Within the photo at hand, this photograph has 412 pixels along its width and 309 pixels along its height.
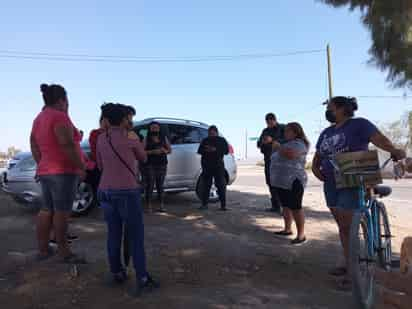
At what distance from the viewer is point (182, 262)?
4.52 m

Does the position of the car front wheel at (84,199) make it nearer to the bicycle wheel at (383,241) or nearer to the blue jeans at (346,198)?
the blue jeans at (346,198)

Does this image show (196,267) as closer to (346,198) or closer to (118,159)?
(118,159)

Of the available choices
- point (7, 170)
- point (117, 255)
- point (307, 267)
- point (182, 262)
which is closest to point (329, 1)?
point (307, 267)

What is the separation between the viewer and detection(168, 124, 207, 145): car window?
8.42 meters

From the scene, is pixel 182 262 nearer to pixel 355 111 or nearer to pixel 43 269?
pixel 43 269

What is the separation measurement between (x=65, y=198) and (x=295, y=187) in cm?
294

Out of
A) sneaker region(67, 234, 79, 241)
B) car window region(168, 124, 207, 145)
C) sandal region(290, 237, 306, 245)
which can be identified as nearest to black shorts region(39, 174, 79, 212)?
sneaker region(67, 234, 79, 241)

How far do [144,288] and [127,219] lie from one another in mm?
630

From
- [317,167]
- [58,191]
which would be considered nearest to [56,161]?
[58,191]

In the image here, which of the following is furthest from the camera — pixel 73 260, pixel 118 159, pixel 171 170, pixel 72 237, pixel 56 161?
pixel 171 170

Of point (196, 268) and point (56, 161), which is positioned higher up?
point (56, 161)

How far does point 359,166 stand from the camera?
3.50 meters

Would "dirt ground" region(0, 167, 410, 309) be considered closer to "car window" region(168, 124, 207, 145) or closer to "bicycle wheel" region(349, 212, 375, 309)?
"bicycle wheel" region(349, 212, 375, 309)

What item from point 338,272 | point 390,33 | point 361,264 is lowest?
point 338,272
